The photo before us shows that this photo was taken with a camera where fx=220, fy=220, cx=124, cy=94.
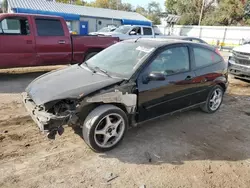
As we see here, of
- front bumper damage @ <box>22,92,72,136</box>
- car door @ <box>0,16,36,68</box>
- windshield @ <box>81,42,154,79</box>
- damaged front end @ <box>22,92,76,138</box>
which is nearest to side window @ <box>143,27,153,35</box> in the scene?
car door @ <box>0,16,36,68</box>

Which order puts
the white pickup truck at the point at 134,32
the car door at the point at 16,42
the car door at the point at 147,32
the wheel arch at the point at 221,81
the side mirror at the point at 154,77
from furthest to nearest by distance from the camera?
the car door at the point at 147,32 < the white pickup truck at the point at 134,32 < the car door at the point at 16,42 < the wheel arch at the point at 221,81 < the side mirror at the point at 154,77

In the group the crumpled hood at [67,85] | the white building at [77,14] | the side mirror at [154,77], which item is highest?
the white building at [77,14]

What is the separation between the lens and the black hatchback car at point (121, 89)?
302 centimetres

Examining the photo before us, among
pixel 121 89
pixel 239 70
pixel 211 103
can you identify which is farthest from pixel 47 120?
pixel 239 70

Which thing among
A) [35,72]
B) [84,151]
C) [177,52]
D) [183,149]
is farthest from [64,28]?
[183,149]

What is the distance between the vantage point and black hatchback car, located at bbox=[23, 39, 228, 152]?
3021 mm

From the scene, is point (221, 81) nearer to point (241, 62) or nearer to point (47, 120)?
point (241, 62)

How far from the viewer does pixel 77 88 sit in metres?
3.14

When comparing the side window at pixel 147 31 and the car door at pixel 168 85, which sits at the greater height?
the side window at pixel 147 31

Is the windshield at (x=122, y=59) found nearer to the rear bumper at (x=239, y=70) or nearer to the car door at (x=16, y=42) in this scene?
the car door at (x=16, y=42)

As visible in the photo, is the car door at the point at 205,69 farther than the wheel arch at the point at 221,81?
No

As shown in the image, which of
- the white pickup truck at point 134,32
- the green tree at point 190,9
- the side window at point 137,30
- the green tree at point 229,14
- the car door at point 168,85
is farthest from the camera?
the green tree at point 190,9

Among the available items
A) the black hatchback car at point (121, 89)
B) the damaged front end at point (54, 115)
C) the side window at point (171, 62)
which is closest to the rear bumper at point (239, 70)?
the black hatchback car at point (121, 89)

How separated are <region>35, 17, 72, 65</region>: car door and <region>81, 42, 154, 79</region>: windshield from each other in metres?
3.47
